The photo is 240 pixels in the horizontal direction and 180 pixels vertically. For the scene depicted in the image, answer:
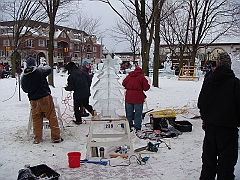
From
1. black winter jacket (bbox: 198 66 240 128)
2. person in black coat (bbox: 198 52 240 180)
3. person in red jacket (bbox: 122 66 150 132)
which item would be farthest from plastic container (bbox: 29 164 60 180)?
person in red jacket (bbox: 122 66 150 132)

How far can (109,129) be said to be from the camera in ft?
23.8

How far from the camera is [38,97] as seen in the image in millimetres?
5914

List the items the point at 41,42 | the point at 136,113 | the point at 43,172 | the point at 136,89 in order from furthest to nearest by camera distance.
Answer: the point at 41,42, the point at 136,113, the point at 136,89, the point at 43,172

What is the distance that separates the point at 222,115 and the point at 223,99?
198mm

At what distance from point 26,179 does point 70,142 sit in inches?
90.0

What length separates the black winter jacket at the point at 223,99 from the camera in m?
3.49

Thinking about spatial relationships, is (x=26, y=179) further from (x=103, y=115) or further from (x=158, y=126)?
(x=158, y=126)

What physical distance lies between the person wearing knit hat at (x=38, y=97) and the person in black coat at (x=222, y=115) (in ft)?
11.2

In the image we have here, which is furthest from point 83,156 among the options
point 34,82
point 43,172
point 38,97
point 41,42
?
point 41,42

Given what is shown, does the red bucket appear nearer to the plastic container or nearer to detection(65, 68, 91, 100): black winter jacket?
the plastic container

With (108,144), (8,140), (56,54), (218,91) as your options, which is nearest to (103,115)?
(108,144)

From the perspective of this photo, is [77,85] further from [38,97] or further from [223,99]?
[223,99]

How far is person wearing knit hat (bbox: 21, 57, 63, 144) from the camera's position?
232 inches

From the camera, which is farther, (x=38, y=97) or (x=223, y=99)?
(x=38, y=97)
